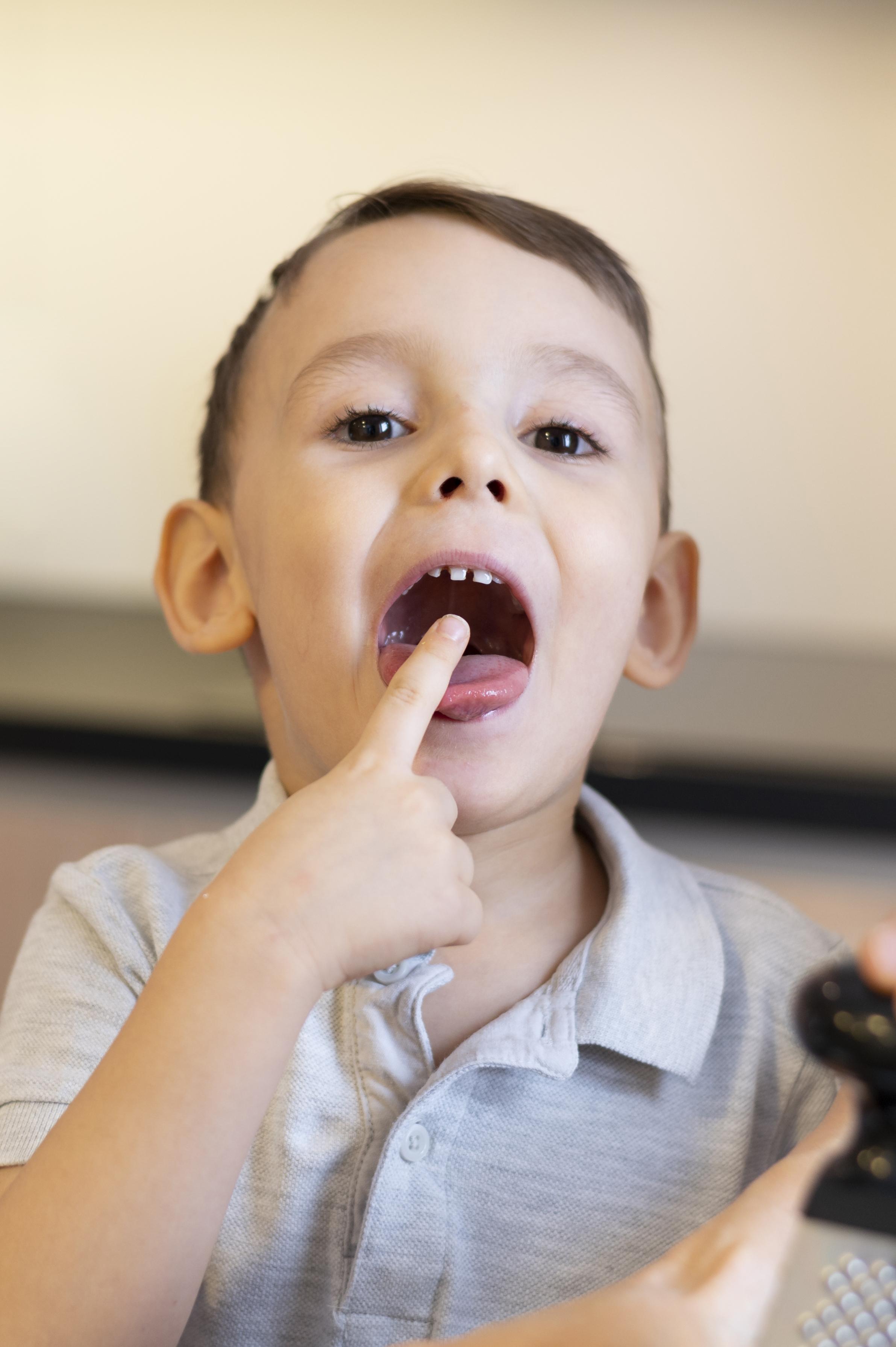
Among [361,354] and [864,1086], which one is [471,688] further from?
[864,1086]

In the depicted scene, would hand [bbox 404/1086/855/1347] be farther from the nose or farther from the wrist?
the nose

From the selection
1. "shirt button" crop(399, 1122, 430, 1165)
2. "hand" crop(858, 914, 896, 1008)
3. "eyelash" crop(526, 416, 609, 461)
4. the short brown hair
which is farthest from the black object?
the short brown hair

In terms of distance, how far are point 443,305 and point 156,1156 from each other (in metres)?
0.47

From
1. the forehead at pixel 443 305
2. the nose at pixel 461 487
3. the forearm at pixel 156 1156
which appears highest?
the forehead at pixel 443 305

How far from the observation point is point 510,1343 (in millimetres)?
376

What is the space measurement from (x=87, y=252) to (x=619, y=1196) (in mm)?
864

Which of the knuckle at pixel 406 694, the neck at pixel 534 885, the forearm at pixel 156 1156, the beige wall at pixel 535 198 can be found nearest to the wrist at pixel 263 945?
the forearm at pixel 156 1156

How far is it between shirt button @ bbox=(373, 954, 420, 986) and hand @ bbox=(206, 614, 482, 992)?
126mm

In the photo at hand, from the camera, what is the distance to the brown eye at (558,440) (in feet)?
2.29

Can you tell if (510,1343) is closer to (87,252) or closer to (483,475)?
(483,475)

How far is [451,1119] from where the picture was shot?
2.03ft

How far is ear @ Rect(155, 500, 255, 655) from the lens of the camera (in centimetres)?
78

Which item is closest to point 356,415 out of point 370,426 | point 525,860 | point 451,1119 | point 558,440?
point 370,426

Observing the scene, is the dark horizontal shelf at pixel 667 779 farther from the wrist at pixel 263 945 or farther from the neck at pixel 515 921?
the wrist at pixel 263 945
